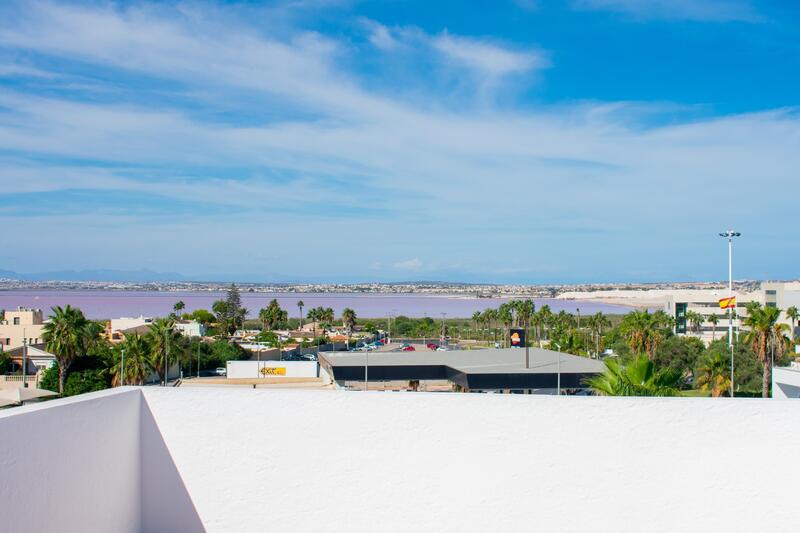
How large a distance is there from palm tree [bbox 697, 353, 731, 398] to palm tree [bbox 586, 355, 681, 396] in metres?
25.3

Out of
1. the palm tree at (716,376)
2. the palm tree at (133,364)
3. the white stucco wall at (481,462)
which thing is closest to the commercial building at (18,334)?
the palm tree at (133,364)

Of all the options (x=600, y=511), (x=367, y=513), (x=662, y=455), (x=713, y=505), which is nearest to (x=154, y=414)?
(x=367, y=513)

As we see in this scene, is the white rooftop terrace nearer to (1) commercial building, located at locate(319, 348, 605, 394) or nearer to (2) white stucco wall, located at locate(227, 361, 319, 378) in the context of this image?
(1) commercial building, located at locate(319, 348, 605, 394)

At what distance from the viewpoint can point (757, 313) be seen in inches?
1356

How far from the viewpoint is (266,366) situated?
45.7 m

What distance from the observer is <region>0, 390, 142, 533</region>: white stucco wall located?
4414 mm

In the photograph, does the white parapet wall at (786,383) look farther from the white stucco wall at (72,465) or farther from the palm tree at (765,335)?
the palm tree at (765,335)

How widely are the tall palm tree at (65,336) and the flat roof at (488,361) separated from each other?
15.0m

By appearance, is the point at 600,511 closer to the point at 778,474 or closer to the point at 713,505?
the point at 713,505

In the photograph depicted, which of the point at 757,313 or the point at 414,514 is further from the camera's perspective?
the point at 757,313

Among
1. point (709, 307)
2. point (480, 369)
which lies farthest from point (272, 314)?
point (480, 369)

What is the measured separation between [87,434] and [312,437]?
65.7 inches

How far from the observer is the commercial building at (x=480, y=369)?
66.9 ft

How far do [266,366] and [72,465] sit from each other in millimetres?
41429
